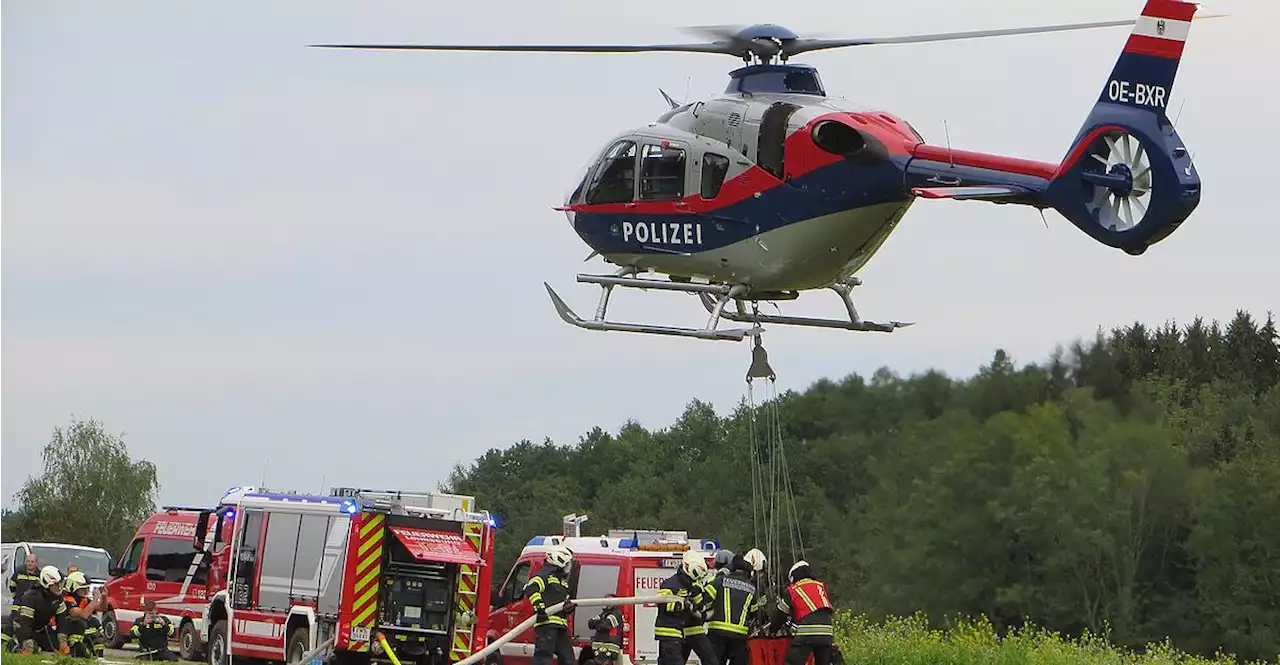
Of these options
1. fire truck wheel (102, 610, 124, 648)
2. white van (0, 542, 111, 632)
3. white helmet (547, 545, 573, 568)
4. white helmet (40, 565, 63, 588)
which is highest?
white van (0, 542, 111, 632)

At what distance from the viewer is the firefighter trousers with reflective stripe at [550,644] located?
21.0 m

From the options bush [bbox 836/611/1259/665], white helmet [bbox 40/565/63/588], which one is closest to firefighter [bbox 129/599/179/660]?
white helmet [bbox 40/565/63/588]

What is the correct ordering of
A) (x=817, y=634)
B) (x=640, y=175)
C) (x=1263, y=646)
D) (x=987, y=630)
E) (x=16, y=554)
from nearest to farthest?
(x=817, y=634), (x=640, y=175), (x=987, y=630), (x=1263, y=646), (x=16, y=554)

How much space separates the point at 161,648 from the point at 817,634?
35.3ft

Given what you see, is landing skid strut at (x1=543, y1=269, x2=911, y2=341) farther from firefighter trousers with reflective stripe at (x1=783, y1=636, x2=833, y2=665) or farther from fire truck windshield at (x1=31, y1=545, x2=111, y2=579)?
fire truck windshield at (x1=31, y1=545, x2=111, y2=579)

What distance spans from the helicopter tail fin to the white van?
20.5m

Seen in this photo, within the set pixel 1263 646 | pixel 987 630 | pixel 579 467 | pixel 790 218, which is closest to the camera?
pixel 790 218

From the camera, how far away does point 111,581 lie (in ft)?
102

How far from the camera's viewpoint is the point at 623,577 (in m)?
24.5

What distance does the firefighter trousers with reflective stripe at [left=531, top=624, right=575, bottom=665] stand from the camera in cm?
2105

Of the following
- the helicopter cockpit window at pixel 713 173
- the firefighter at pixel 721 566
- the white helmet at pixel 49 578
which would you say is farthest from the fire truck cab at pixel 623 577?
the white helmet at pixel 49 578

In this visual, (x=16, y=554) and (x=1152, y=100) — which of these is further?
(x=16, y=554)

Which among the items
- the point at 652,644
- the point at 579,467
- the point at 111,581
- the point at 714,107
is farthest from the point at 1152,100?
the point at 579,467

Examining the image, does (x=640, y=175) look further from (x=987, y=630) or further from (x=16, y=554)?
(x=16, y=554)
